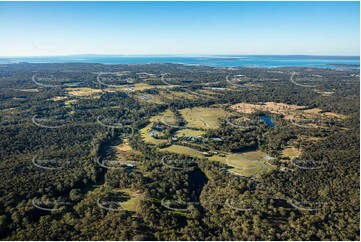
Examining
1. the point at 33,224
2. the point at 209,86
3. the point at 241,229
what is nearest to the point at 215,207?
the point at 241,229

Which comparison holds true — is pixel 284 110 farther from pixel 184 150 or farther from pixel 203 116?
pixel 184 150

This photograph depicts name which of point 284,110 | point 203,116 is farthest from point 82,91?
point 284,110

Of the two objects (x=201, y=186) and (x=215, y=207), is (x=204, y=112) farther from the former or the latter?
(x=215, y=207)

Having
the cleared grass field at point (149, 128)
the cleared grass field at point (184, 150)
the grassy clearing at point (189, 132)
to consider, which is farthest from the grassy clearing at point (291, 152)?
the cleared grass field at point (149, 128)

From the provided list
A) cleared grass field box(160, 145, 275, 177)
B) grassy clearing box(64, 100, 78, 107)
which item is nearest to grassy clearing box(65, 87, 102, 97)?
grassy clearing box(64, 100, 78, 107)

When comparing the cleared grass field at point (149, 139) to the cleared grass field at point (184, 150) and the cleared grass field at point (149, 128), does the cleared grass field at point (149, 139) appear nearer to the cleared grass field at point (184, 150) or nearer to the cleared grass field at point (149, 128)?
the cleared grass field at point (149, 128)

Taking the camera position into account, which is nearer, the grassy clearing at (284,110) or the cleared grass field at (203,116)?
the cleared grass field at (203,116)
